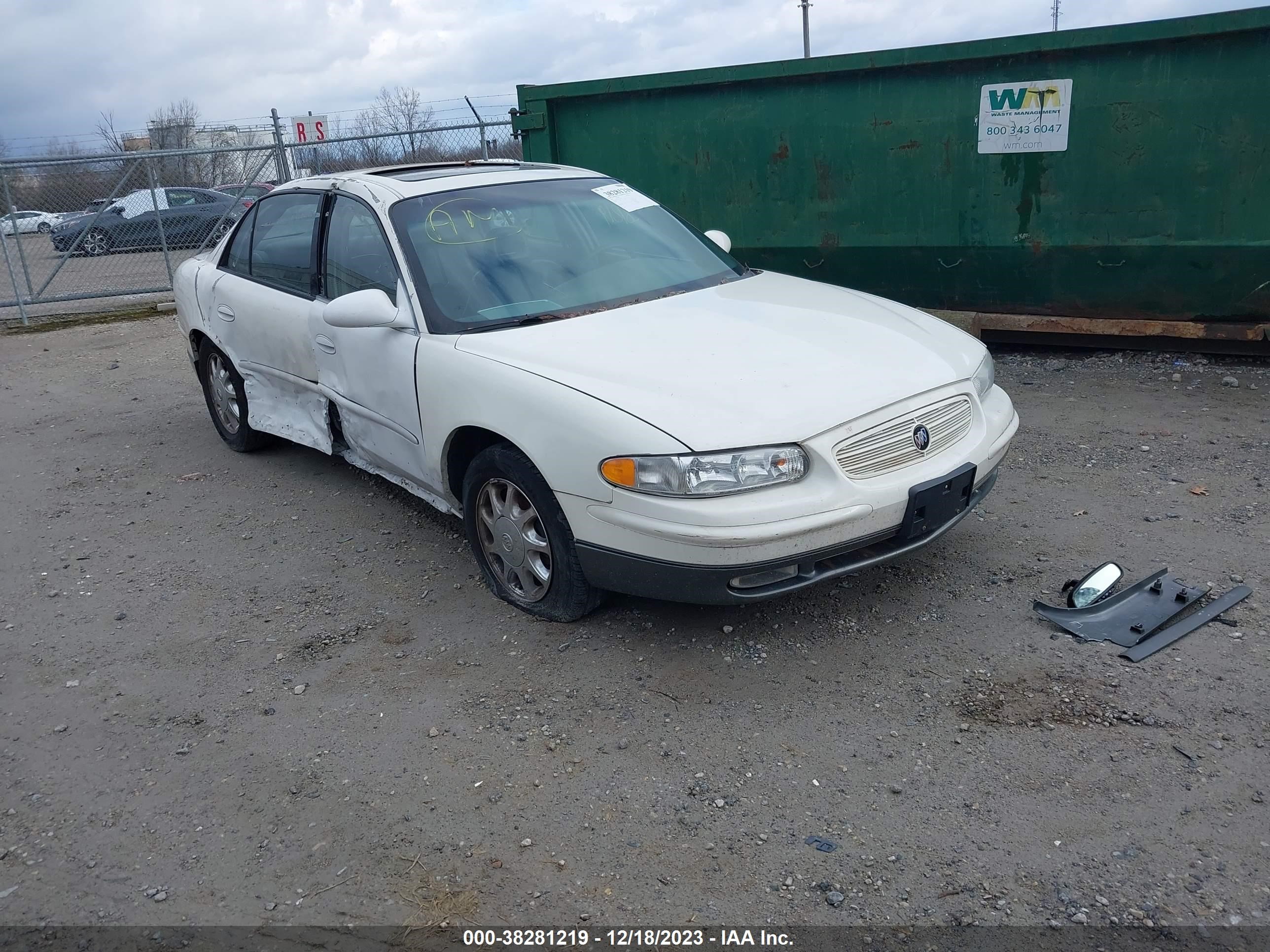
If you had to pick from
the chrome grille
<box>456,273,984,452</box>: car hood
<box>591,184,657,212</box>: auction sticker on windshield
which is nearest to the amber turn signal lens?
<box>456,273,984,452</box>: car hood

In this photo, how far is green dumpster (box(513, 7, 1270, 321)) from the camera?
20.1 ft

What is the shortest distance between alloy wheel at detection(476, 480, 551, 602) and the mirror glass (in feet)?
6.19

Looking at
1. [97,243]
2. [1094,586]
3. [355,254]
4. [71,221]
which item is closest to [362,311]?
[355,254]

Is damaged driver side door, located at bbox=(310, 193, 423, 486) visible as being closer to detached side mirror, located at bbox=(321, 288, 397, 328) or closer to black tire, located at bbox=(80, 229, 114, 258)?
detached side mirror, located at bbox=(321, 288, 397, 328)

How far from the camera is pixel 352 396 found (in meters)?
4.59

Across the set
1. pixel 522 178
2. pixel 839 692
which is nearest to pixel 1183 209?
pixel 522 178

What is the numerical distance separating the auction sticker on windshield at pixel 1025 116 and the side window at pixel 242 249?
462cm

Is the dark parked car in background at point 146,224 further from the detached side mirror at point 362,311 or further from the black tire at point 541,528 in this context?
the black tire at point 541,528

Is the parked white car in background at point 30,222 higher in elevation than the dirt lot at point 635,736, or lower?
higher

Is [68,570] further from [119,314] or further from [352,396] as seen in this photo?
[119,314]

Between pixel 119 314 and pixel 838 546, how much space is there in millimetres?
12044

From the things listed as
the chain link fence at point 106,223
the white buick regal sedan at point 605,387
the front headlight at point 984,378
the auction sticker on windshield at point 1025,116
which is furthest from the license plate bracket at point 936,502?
the chain link fence at point 106,223

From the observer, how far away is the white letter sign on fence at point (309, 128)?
1766cm

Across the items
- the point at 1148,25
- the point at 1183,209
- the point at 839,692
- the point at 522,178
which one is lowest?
the point at 839,692
